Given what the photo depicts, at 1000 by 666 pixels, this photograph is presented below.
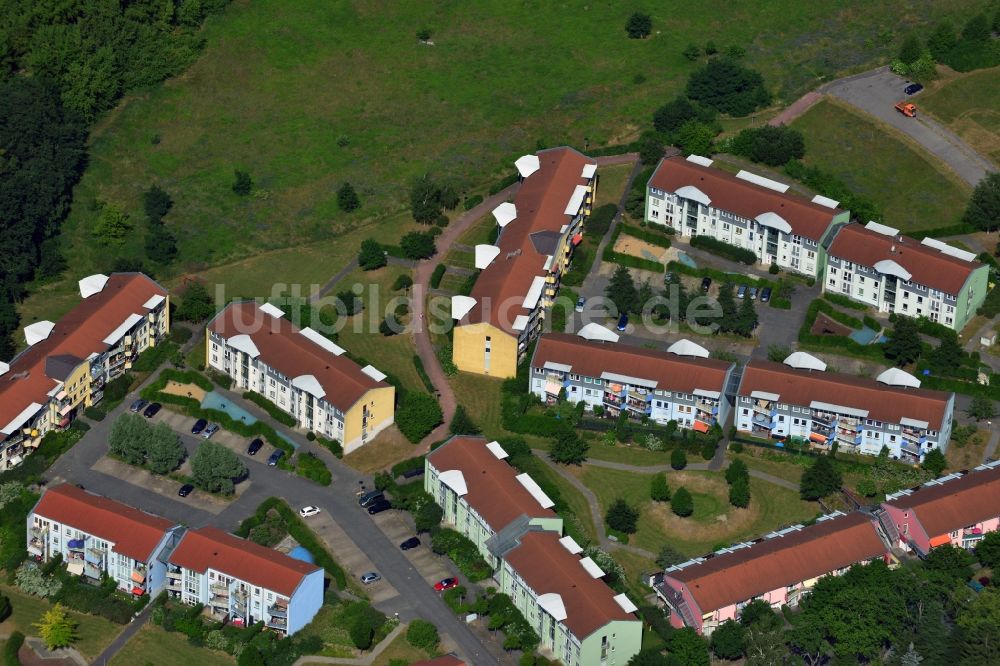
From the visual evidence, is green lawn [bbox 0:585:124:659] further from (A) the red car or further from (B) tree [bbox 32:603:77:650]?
(A) the red car

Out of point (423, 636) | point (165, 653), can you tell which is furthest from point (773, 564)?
point (165, 653)

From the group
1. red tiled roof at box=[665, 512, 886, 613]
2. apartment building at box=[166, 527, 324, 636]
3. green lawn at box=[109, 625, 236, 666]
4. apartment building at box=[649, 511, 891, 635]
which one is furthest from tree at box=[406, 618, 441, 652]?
red tiled roof at box=[665, 512, 886, 613]

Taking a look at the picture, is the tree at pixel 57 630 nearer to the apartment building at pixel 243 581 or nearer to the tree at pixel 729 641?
the apartment building at pixel 243 581

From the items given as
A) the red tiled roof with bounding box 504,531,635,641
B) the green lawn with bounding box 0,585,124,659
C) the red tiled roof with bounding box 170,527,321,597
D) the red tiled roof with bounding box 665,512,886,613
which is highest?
the red tiled roof with bounding box 665,512,886,613

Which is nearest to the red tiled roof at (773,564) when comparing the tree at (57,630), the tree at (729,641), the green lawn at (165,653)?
the tree at (729,641)

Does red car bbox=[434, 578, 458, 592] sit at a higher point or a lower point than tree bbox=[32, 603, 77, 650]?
higher

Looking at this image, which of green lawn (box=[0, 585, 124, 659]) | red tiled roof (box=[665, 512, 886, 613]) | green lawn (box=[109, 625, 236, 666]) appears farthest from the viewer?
red tiled roof (box=[665, 512, 886, 613])

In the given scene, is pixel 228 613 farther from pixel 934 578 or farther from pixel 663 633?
pixel 934 578

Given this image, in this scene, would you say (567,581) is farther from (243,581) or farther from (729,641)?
(243,581)
